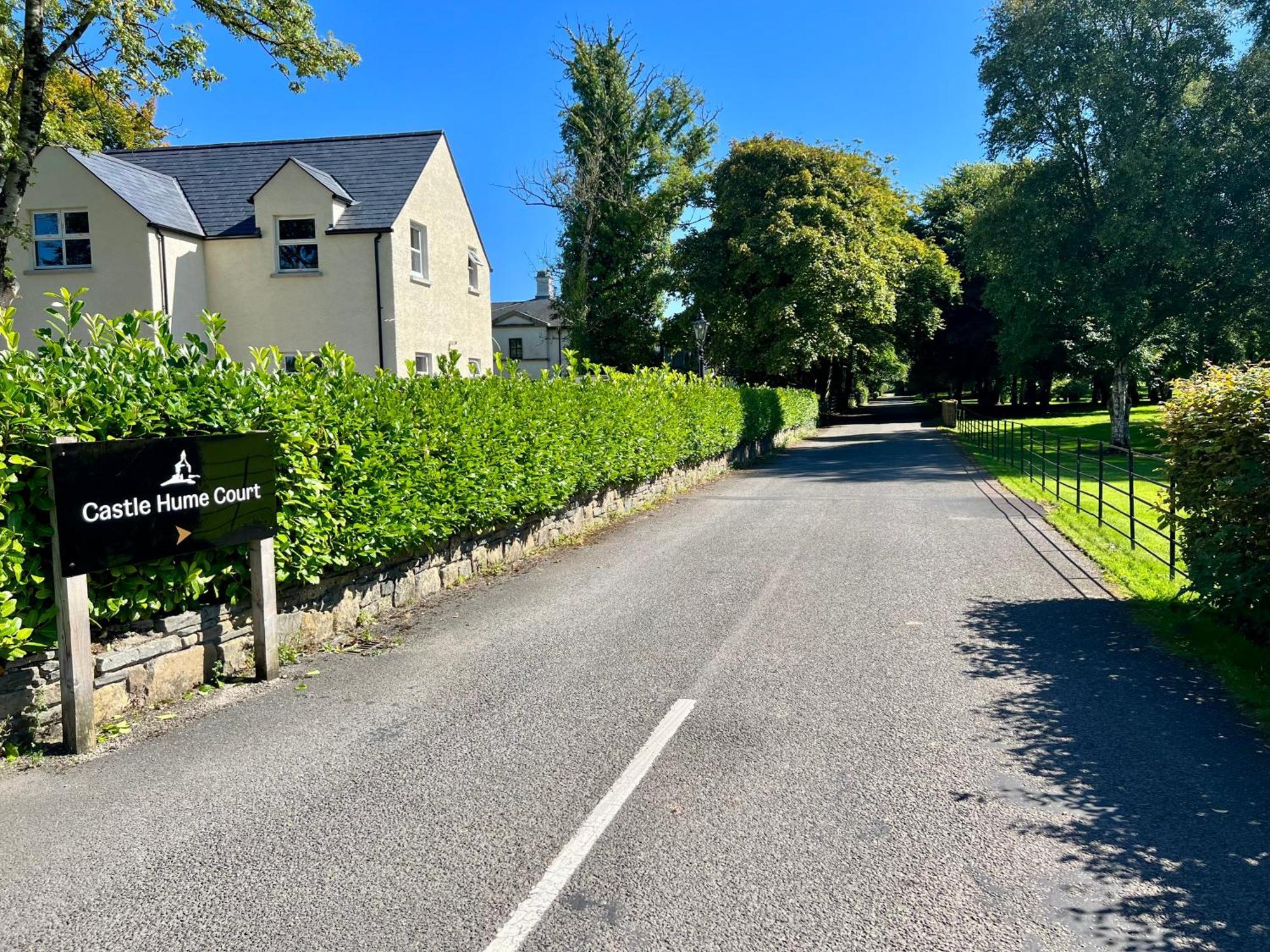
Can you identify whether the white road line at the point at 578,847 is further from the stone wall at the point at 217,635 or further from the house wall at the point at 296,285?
the house wall at the point at 296,285

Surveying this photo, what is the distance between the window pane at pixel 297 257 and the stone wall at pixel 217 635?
1482cm

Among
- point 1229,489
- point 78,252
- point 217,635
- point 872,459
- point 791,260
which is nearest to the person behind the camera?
point 217,635

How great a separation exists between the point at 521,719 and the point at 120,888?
2310mm

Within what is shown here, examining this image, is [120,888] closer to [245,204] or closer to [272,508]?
[272,508]

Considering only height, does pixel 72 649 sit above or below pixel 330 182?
below

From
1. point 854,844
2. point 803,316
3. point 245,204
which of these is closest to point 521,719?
point 854,844

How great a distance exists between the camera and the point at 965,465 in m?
23.2

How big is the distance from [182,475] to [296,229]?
19.2 meters

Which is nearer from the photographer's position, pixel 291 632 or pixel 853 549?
pixel 291 632

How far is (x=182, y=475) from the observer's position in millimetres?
5270

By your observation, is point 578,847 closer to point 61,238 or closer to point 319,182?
point 319,182

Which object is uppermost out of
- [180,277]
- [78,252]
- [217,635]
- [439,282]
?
[78,252]

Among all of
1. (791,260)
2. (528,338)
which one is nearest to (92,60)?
(791,260)

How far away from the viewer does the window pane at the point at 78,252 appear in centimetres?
2077
